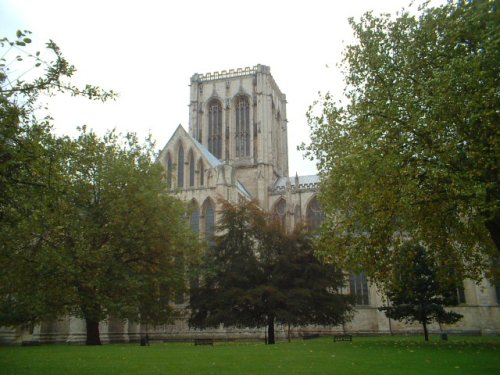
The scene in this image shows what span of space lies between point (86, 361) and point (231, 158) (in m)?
43.8

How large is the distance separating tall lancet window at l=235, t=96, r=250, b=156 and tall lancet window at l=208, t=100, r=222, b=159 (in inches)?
89.6

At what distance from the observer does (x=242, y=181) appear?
54.6 meters

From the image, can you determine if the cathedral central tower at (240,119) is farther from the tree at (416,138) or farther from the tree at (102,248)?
the tree at (416,138)

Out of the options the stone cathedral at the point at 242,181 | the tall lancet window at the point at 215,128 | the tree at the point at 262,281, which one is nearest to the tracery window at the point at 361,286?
the stone cathedral at the point at 242,181

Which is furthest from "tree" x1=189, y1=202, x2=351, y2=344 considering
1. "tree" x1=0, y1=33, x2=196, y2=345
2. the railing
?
the railing

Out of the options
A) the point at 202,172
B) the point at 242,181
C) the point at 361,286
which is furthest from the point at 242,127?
the point at 361,286

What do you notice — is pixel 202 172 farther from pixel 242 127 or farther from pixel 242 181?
pixel 242 127

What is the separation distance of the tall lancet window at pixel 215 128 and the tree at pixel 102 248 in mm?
29782

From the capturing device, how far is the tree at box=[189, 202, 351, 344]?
25688mm

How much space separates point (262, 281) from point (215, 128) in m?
35.5

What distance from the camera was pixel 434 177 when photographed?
48.8 ft

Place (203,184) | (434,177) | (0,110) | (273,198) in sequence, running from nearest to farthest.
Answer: (0,110) < (434,177) < (203,184) < (273,198)

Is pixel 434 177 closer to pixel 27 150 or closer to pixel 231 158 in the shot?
pixel 27 150

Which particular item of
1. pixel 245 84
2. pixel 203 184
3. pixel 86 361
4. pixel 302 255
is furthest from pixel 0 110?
pixel 245 84
